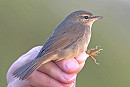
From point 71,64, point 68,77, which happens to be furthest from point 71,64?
point 68,77

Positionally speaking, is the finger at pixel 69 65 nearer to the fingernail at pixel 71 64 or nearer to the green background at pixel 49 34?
the fingernail at pixel 71 64

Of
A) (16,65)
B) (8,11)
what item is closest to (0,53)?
(8,11)

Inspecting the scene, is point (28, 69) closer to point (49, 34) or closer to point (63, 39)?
point (63, 39)

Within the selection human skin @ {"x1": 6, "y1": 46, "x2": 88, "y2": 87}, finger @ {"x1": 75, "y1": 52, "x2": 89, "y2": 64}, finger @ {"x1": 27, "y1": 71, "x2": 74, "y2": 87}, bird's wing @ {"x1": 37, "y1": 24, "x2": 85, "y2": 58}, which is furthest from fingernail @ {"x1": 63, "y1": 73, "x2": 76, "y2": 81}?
bird's wing @ {"x1": 37, "y1": 24, "x2": 85, "y2": 58}

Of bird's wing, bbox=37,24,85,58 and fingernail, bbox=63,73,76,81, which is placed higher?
bird's wing, bbox=37,24,85,58

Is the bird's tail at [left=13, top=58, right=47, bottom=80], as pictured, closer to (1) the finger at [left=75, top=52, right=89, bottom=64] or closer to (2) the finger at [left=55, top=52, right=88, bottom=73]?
(2) the finger at [left=55, top=52, right=88, bottom=73]

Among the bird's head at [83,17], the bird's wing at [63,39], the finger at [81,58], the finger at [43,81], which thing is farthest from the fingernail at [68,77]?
the bird's head at [83,17]

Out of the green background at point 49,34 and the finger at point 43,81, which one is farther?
the green background at point 49,34
